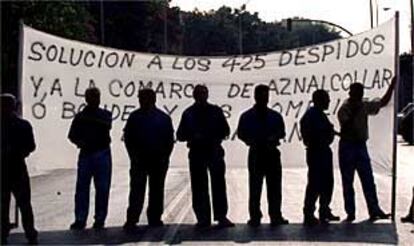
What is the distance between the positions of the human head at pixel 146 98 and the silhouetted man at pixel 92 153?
1.40 feet

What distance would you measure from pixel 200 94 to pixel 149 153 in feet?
3.17

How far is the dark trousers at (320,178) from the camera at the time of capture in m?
14.3

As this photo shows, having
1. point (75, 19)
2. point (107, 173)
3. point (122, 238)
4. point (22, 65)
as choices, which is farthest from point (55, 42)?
point (75, 19)

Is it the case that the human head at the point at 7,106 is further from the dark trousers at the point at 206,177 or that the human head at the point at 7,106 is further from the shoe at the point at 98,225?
the dark trousers at the point at 206,177

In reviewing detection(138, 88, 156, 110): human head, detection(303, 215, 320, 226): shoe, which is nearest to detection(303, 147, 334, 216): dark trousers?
detection(303, 215, 320, 226): shoe

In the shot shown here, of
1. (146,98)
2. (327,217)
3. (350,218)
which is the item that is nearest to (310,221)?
(327,217)

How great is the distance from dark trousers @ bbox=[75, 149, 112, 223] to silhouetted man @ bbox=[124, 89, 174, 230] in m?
0.35

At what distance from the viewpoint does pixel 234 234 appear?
43.3ft

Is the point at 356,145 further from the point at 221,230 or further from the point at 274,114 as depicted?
the point at 221,230

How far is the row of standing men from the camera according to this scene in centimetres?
1391

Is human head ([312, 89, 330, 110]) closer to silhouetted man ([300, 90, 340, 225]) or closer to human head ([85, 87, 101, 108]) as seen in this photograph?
silhouetted man ([300, 90, 340, 225])

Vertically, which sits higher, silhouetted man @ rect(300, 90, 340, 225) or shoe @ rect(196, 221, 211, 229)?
silhouetted man @ rect(300, 90, 340, 225)

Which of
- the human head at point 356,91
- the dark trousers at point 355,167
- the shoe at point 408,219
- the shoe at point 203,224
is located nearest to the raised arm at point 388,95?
the human head at point 356,91

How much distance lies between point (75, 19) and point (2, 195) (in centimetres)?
3782
